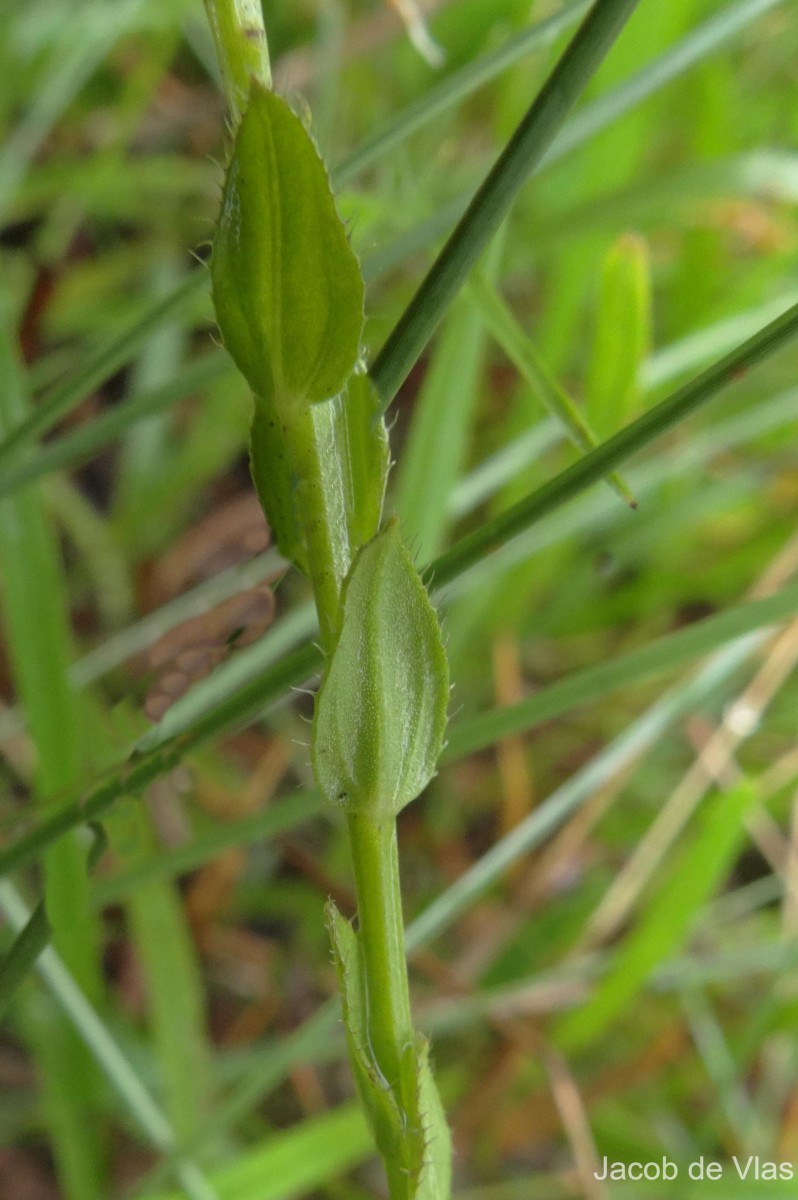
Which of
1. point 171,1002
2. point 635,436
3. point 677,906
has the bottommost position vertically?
point 677,906

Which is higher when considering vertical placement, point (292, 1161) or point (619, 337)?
point (619, 337)

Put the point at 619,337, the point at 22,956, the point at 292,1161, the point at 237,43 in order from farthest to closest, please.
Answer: the point at 292,1161, the point at 619,337, the point at 22,956, the point at 237,43

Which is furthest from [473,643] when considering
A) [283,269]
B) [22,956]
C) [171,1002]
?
[283,269]

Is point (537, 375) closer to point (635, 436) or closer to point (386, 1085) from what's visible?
point (635, 436)

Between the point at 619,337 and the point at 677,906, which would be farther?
the point at 677,906

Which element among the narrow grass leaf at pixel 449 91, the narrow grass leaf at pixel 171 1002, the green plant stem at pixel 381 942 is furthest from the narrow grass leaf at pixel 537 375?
the narrow grass leaf at pixel 171 1002

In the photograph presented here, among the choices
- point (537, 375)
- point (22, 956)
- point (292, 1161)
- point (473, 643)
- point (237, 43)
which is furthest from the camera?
point (473, 643)

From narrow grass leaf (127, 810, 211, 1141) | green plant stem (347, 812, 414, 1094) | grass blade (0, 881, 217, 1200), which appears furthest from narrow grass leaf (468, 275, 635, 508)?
narrow grass leaf (127, 810, 211, 1141)
